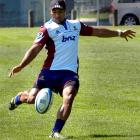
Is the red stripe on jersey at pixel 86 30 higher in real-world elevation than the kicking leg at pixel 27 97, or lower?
higher

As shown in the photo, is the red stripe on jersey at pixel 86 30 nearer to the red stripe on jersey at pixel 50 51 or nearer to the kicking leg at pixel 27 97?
the red stripe on jersey at pixel 50 51

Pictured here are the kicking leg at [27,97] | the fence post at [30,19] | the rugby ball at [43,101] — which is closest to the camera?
the rugby ball at [43,101]

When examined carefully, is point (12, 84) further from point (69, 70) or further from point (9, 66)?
point (69, 70)

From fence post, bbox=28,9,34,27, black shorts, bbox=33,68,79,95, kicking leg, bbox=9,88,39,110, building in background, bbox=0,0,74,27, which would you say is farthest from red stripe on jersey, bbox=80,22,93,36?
building in background, bbox=0,0,74,27

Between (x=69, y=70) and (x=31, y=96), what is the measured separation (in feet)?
2.05

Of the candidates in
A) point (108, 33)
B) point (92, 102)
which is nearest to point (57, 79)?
point (108, 33)

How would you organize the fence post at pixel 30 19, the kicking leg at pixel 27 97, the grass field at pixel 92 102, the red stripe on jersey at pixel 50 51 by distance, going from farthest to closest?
the fence post at pixel 30 19 → the grass field at pixel 92 102 → the kicking leg at pixel 27 97 → the red stripe on jersey at pixel 50 51

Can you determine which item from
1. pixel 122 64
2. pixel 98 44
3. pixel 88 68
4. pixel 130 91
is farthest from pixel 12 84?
pixel 98 44

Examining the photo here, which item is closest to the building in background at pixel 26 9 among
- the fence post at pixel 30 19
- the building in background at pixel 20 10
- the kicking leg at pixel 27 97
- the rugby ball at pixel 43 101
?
the building in background at pixel 20 10

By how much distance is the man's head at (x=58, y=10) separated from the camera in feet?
31.9

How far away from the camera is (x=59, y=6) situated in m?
9.71

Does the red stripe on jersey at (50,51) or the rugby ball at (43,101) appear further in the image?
the red stripe on jersey at (50,51)

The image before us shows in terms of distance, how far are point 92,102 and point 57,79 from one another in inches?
138

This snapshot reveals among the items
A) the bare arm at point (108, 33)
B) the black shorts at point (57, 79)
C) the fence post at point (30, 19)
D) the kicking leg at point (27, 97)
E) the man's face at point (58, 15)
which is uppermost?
the man's face at point (58, 15)
